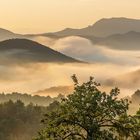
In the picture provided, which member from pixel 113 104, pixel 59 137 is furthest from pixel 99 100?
pixel 59 137

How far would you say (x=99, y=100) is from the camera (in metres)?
49.5

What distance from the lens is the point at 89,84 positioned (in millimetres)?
50844

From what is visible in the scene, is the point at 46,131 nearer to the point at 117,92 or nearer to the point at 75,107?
the point at 75,107

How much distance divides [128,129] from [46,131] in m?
7.91

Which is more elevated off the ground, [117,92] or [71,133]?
[117,92]

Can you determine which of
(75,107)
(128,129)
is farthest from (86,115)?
(128,129)

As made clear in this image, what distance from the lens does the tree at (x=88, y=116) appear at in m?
49.0

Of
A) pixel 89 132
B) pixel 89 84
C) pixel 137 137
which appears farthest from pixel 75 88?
pixel 137 137

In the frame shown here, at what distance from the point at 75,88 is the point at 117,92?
403cm

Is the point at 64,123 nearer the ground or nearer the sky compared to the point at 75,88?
nearer the ground

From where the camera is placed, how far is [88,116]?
4916 cm

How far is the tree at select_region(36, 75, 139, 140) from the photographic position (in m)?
49.0

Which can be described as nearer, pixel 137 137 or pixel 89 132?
pixel 89 132

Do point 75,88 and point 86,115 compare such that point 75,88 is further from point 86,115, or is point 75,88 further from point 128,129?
point 128,129
